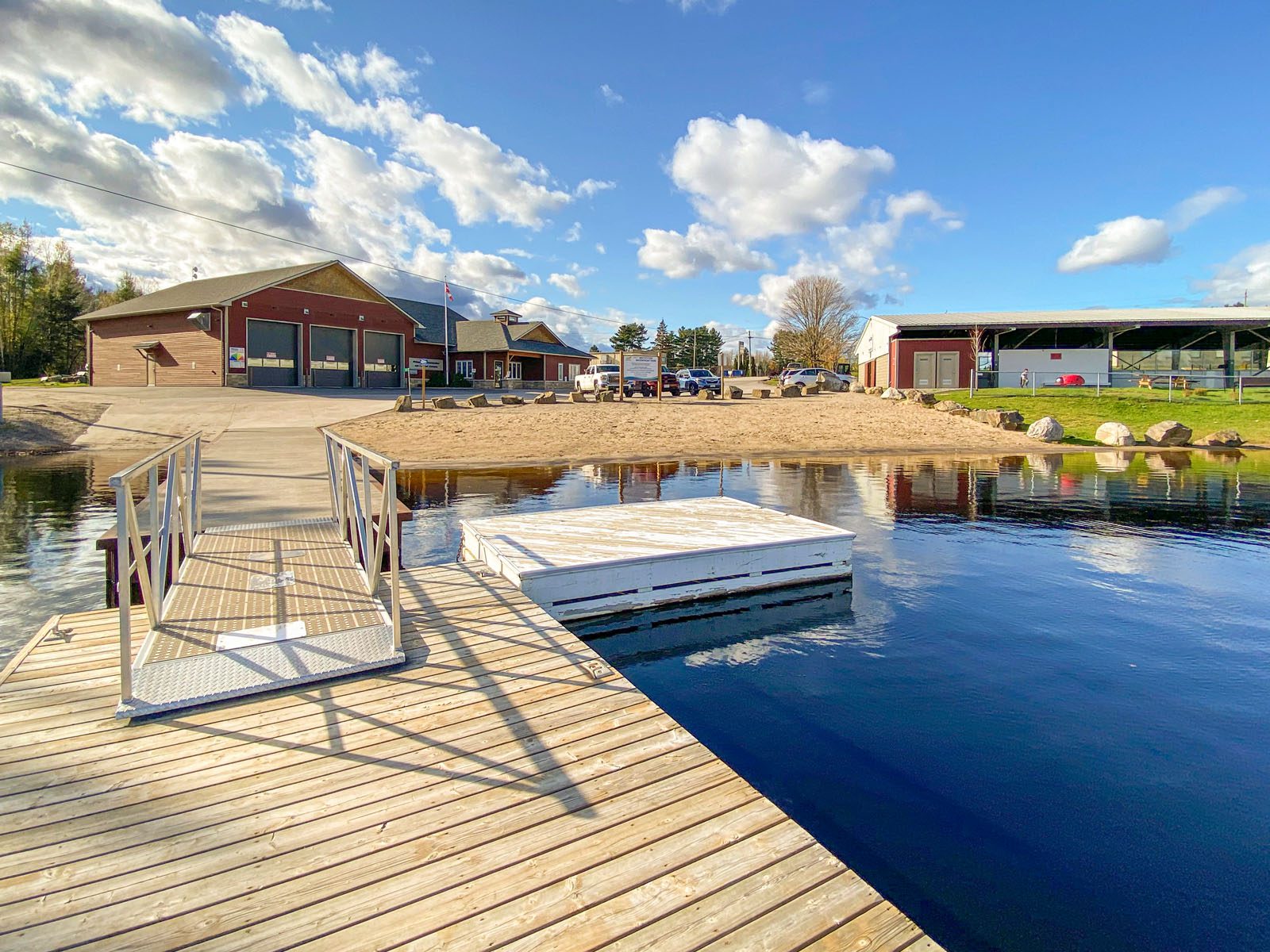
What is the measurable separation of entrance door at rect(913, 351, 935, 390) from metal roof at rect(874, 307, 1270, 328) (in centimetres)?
165

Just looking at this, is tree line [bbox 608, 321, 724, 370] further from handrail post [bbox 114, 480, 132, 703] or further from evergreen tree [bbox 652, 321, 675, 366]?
handrail post [bbox 114, 480, 132, 703]

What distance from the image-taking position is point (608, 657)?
20.2 feet

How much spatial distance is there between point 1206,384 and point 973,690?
142 ft

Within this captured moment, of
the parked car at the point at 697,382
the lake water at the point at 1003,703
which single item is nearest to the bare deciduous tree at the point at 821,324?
the parked car at the point at 697,382

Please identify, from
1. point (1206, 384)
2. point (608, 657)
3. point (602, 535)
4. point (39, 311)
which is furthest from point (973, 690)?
point (39, 311)

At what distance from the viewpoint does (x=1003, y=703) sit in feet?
16.9

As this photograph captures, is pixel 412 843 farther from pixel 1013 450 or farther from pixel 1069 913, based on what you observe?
pixel 1013 450

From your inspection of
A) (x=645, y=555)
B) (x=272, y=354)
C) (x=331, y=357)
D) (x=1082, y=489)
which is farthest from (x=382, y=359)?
(x=645, y=555)

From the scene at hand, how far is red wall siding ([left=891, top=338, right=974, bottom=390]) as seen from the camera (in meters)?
39.6

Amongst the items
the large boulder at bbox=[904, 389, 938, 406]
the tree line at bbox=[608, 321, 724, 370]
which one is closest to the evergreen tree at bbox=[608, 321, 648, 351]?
the tree line at bbox=[608, 321, 724, 370]

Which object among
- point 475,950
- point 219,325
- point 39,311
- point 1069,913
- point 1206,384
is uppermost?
point 39,311

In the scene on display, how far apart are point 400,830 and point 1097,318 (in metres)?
45.9

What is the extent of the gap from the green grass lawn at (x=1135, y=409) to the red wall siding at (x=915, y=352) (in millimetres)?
3795

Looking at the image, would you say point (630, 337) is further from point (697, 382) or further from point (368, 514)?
point (368, 514)
